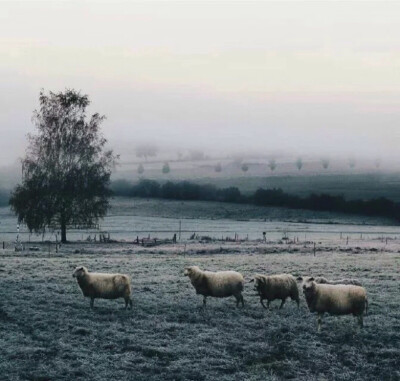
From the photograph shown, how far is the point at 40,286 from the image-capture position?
23703 millimetres

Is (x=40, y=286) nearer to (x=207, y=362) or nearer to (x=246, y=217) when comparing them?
(x=207, y=362)

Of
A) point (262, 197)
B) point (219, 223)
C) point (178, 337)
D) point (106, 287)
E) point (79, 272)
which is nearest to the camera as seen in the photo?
point (178, 337)

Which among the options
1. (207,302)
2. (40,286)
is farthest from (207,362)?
(40,286)

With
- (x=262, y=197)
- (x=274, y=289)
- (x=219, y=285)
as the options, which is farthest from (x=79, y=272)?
(x=262, y=197)

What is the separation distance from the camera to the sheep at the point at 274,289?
816 inches

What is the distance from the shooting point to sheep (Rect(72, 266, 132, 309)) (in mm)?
20359

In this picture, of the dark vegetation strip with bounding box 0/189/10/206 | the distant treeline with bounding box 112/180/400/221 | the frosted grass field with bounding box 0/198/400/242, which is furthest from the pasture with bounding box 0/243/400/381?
the dark vegetation strip with bounding box 0/189/10/206

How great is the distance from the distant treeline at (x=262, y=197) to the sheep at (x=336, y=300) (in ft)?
256

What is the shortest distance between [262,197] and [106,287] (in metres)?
82.0

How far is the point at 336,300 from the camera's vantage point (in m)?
18.7

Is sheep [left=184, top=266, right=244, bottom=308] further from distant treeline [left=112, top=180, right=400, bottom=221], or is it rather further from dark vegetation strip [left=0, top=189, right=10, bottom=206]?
dark vegetation strip [left=0, top=189, right=10, bottom=206]

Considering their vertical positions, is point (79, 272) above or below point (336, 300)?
above

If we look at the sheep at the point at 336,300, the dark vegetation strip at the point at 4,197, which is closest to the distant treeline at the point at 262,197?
the dark vegetation strip at the point at 4,197

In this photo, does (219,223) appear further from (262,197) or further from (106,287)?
(106,287)
